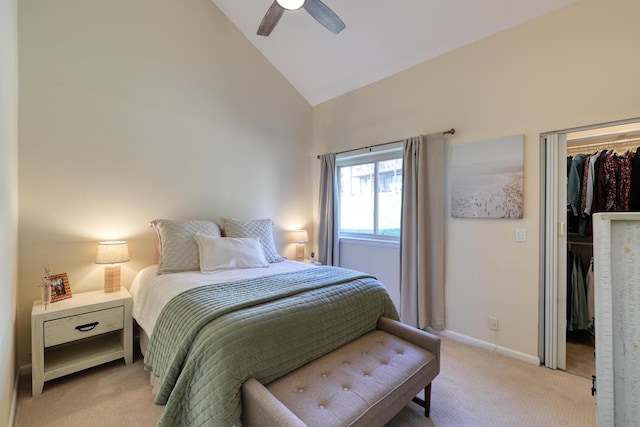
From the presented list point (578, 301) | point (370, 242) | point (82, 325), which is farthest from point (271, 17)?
point (578, 301)

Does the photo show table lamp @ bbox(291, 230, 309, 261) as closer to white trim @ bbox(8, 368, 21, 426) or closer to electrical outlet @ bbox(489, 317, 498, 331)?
electrical outlet @ bbox(489, 317, 498, 331)

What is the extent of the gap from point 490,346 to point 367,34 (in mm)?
3236

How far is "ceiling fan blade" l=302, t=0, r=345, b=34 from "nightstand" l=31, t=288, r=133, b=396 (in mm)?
2673

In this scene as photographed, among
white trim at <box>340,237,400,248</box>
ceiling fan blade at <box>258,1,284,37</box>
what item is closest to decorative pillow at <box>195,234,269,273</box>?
white trim at <box>340,237,400,248</box>

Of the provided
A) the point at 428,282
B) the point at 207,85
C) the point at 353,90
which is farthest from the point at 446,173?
the point at 207,85

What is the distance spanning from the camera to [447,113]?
108 inches

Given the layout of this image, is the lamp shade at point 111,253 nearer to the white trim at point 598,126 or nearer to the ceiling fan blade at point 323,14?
the ceiling fan blade at point 323,14

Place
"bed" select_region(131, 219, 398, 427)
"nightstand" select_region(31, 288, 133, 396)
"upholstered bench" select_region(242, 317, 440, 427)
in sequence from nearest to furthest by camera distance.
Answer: "upholstered bench" select_region(242, 317, 440, 427) < "bed" select_region(131, 219, 398, 427) < "nightstand" select_region(31, 288, 133, 396)

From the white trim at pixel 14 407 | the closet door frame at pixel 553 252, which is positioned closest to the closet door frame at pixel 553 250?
the closet door frame at pixel 553 252

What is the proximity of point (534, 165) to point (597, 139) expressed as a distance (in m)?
1.03

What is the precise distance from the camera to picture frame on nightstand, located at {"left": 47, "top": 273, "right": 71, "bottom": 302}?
210cm

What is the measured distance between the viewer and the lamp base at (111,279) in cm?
234

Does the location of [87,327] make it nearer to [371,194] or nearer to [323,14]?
[323,14]

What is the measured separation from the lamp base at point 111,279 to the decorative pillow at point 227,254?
0.70 metres
